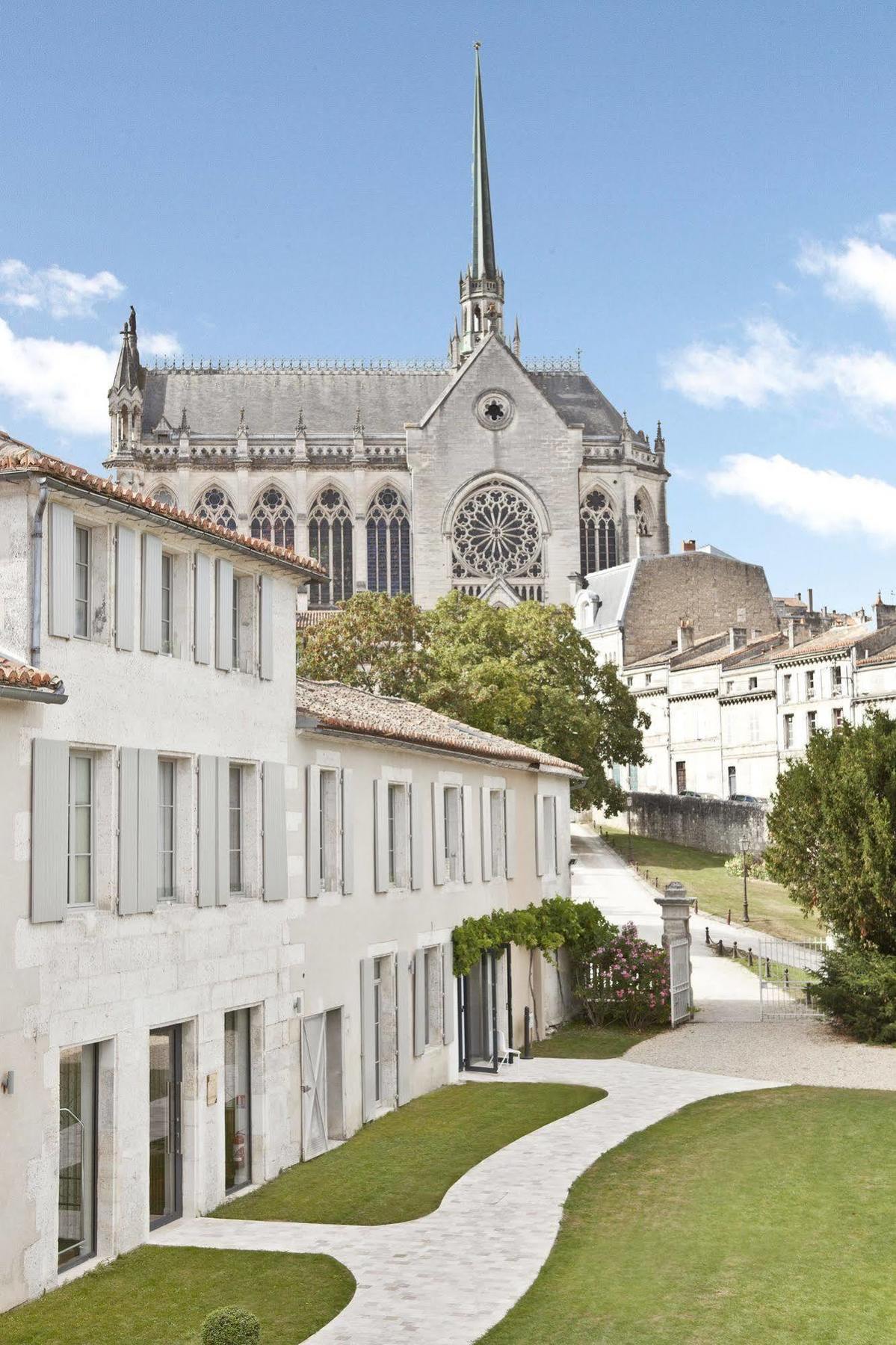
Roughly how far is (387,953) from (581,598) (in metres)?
64.1

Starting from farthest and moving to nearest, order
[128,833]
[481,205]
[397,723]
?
[481,205], [397,723], [128,833]

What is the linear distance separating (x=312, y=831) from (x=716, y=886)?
36.4m

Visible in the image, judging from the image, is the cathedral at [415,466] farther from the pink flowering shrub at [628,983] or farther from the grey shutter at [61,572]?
the grey shutter at [61,572]

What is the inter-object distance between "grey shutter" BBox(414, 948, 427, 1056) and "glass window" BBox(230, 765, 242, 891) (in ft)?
19.0

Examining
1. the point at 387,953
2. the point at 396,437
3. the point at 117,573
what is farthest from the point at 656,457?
the point at 117,573

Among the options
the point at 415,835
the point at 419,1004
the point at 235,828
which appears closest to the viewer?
the point at 235,828

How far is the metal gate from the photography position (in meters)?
30.2

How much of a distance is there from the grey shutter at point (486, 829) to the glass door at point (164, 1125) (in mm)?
10997

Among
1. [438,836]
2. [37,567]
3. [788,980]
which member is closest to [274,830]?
[37,567]

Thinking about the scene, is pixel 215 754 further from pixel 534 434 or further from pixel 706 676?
pixel 534 434

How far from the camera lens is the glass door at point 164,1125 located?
14.9m

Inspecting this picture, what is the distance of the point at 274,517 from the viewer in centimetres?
8862

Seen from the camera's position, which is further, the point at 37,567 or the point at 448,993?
the point at 448,993

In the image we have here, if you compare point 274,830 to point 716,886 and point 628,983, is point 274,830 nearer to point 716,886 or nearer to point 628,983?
point 628,983
